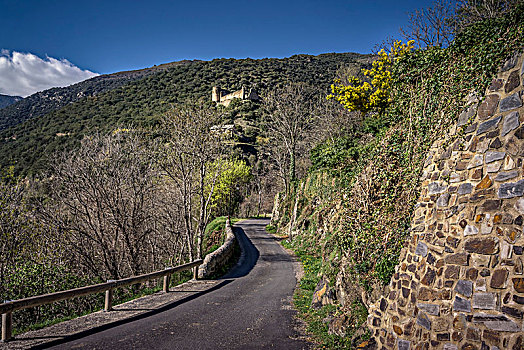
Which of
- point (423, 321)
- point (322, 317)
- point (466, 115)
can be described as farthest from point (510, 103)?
point (322, 317)

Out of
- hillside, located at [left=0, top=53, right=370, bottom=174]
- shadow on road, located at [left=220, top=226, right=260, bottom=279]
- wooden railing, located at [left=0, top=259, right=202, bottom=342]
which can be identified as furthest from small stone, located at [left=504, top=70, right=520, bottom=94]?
hillside, located at [left=0, top=53, right=370, bottom=174]

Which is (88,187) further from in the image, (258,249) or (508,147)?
(508,147)

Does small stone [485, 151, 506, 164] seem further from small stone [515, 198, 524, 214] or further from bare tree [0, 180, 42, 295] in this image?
bare tree [0, 180, 42, 295]

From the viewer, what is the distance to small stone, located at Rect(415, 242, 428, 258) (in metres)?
4.97

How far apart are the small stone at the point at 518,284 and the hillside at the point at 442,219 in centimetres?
1

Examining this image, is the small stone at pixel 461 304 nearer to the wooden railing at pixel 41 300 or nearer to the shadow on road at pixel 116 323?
the shadow on road at pixel 116 323

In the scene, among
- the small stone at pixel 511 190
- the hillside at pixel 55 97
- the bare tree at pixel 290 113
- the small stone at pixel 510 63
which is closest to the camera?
the small stone at pixel 511 190

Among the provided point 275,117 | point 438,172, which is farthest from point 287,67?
point 438,172

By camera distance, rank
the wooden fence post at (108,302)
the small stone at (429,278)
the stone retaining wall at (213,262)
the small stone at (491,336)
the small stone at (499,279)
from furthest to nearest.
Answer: the stone retaining wall at (213,262) < the wooden fence post at (108,302) < the small stone at (429,278) < the small stone at (499,279) < the small stone at (491,336)

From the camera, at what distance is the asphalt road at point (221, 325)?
6234 millimetres

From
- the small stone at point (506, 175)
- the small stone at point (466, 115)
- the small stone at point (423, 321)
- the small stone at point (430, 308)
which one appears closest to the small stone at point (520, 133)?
the small stone at point (506, 175)

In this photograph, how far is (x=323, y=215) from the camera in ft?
53.0

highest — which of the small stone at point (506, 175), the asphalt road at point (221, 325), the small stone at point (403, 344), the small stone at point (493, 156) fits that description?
the small stone at point (493, 156)

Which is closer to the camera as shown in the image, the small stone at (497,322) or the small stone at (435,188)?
the small stone at (497,322)
